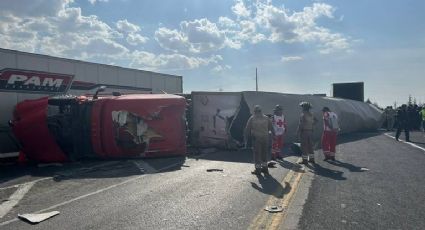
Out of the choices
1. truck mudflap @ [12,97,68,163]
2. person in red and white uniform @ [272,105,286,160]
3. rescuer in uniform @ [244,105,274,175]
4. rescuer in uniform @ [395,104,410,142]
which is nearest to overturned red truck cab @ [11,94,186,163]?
truck mudflap @ [12,97,68,163]

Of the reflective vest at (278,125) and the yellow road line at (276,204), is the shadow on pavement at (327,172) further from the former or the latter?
the reflective vest at (278,125)

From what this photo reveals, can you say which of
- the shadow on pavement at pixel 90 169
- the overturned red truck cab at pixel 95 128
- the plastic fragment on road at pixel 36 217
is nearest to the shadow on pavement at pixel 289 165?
the shadow on pavement at pixel 90 169

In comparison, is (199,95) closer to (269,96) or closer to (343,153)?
(269,96)

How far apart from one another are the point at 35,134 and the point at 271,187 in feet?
28.1

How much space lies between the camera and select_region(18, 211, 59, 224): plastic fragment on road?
6855 millimetres

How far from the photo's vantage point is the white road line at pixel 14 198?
25.5 feet

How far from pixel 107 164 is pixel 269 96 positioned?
854 cm

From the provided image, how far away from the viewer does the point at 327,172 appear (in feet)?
36.9

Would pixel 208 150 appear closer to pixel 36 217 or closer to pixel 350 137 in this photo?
pixel 350 137

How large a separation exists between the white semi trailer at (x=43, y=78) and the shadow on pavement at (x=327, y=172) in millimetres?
9771

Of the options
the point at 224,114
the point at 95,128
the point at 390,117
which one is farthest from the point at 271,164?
the point at 390,117

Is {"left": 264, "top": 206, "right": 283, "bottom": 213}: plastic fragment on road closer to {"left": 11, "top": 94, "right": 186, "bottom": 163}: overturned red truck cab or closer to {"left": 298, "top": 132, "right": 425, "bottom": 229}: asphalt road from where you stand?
{"left": 298, "top": 132, "right": 425, "bottom": 229}: asphalt road

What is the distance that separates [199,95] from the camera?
722 inches

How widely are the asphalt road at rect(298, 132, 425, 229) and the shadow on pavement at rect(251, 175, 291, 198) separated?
0.47m
